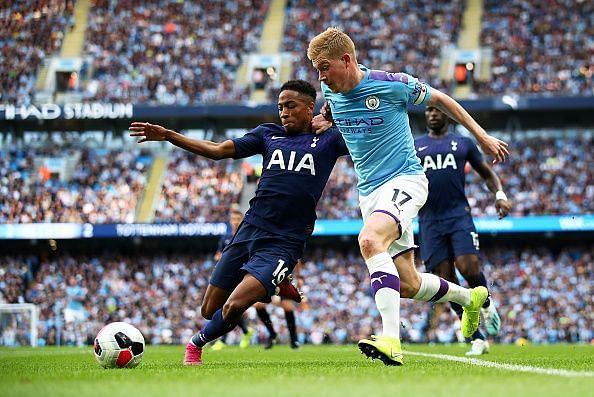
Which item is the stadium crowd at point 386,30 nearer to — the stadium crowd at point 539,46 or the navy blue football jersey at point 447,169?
the stadium crowd at point 539,46

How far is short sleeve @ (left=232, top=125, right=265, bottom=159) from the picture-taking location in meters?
8.42

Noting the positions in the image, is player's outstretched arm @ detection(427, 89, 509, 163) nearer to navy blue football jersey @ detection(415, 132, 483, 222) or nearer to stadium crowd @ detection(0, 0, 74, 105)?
navy blue football jersey @ detection(415, 132, 483, 222)

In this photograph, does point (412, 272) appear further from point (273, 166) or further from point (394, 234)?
point (273, 166)

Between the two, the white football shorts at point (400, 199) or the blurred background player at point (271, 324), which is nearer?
the white football shorts at point (400, 199)

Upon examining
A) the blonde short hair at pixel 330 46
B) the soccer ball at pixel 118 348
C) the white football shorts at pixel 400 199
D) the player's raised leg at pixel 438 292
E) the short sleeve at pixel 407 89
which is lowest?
the soccer ball at pixel 118 348

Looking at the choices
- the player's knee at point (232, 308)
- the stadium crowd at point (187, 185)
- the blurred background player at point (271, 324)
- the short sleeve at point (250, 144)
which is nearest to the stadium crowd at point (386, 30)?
the stadium crowd at point (187, 185)

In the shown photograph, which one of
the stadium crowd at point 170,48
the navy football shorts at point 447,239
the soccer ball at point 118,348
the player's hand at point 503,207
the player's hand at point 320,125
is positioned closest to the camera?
the soccer ball at point 118,348

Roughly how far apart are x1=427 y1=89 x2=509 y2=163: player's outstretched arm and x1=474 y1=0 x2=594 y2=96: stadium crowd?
91.7ft

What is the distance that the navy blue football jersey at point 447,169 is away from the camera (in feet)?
36.4

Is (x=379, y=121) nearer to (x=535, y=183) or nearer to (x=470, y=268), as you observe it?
(x=470, y=268)

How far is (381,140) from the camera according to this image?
24.7 ft

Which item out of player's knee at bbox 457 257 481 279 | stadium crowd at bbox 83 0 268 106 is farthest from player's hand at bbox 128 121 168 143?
stadium crowd at bbox 83 0 268 106

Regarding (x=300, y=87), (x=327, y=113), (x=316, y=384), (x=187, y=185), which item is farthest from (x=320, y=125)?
(x=187, y=185)

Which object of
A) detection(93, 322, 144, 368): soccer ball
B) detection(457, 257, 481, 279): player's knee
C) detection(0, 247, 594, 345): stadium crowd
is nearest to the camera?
detection(93, 322, 144, 368): soccer ball
